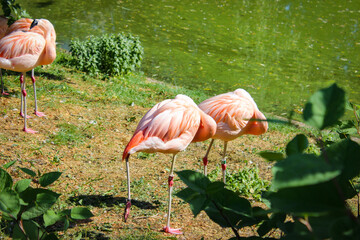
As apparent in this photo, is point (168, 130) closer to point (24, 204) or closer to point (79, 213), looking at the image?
point (79, 213)

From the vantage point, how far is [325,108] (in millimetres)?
616

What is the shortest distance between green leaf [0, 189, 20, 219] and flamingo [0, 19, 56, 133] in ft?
12.0

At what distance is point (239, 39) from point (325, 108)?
31.3ft

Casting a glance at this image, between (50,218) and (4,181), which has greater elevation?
(4,181)

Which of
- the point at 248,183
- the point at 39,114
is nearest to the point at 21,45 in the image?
the point at 39,114

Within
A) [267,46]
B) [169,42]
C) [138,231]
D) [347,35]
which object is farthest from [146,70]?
[347,35]

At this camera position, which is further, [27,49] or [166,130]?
[27,49]

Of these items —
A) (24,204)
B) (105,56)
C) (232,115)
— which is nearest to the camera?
(24,204)

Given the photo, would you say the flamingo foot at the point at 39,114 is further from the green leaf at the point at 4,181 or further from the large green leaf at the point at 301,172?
the large green leaf at the point at 301,172

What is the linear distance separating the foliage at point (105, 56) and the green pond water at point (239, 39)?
2.96ft

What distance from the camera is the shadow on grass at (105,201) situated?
11.0 feet

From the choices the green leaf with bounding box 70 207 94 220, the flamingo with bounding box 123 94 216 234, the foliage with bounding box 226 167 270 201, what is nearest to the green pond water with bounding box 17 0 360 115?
the foliage with bounding box 226 167 270 201

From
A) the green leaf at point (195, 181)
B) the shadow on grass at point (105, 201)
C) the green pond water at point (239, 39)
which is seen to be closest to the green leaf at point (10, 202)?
the green leaf at point (195, 181)

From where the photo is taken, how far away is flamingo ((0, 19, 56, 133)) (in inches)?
175
